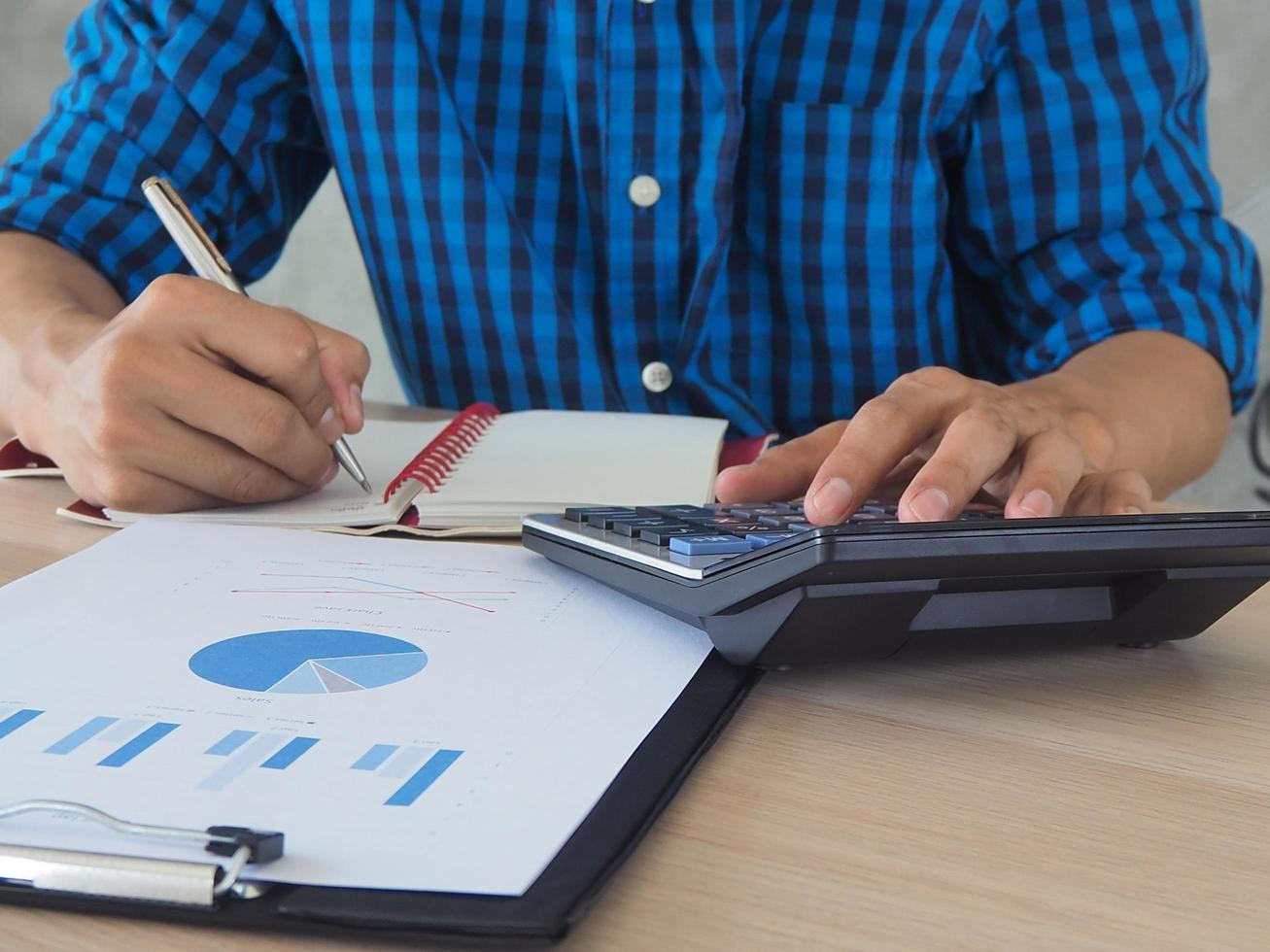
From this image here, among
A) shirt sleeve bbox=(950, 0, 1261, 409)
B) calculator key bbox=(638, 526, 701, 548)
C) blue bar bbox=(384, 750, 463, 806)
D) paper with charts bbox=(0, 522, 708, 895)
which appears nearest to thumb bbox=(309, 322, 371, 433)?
paper with charts bbox=(0, 522, 708, 895)

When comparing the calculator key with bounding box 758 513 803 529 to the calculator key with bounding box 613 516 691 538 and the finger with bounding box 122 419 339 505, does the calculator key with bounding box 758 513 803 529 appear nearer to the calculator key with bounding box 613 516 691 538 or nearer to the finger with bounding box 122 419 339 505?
the calculator key with bounding box 613 516 691 538

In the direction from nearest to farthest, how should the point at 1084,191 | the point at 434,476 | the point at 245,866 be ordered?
the point at 245,866, the point at 434,476, the point at 1084,191

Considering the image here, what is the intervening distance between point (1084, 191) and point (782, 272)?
0.22 m

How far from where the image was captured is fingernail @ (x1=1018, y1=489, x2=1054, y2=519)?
476 mm

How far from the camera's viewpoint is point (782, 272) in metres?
0.95

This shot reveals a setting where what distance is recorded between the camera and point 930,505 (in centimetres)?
44

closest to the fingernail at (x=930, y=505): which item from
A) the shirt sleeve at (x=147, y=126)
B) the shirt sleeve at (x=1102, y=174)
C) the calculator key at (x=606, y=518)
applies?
the calculator key at (x=606, y=518)

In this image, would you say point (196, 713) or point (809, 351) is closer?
point (196, 713)

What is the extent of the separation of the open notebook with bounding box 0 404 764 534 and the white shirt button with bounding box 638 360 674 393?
0.18 metres

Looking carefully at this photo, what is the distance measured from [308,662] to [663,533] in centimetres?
13

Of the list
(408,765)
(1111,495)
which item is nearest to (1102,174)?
(1111,495)

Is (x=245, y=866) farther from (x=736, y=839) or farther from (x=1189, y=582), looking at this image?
(x=1189, y=582)

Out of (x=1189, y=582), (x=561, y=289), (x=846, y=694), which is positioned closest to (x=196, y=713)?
(x=846, y=694)

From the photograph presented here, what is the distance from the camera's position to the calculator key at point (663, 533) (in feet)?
1.41
